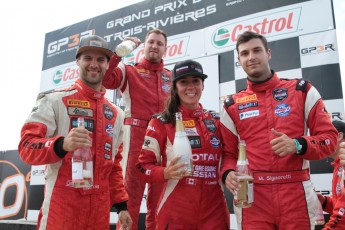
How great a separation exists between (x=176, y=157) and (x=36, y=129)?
2.58 ft

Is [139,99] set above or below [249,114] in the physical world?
above

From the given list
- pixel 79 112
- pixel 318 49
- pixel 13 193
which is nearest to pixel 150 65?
pixel 79 112

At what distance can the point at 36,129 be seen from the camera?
174 cm

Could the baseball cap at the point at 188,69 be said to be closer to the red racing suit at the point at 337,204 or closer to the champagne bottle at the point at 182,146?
the champagne bottle at the point at 182,146

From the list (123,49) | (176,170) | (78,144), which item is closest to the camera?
(78,144)

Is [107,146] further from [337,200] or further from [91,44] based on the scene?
[337,200]

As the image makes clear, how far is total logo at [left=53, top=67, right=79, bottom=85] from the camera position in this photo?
17.0 feet

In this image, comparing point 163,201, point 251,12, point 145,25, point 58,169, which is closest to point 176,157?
point 163,201

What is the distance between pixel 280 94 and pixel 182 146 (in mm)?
659

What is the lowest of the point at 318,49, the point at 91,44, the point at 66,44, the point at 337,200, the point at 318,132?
the point at 337,200

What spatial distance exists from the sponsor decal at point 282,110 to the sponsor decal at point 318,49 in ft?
5.42

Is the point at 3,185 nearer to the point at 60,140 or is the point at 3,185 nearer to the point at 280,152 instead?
the point at 60,140

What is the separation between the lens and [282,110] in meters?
1.81

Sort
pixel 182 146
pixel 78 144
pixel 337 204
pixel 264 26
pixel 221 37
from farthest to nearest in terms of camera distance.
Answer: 1. pixel 221 37
2. pixel 264 26
3. pixel 337 204
4. pixel 182 146
5. pixel 78 144
